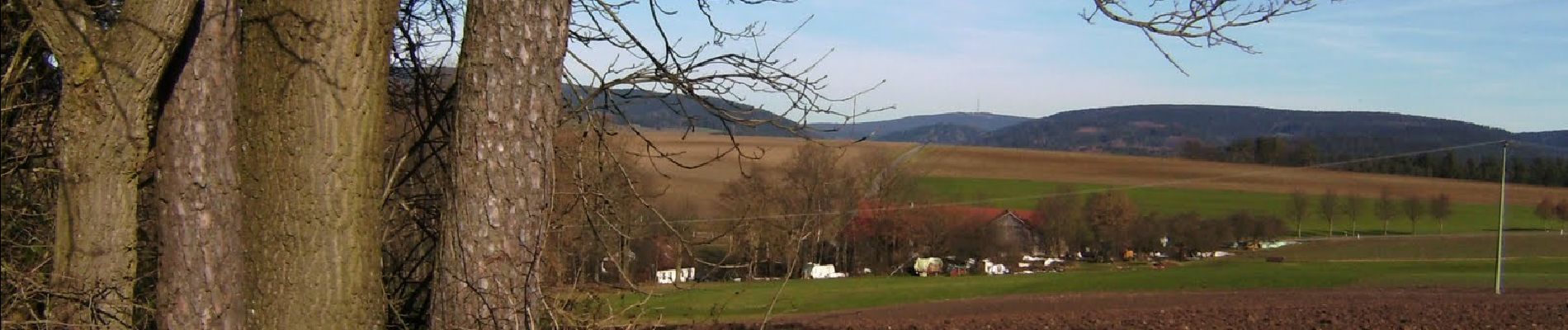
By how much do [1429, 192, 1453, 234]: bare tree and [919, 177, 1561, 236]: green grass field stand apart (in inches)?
8.0

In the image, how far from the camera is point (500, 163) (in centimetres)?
392

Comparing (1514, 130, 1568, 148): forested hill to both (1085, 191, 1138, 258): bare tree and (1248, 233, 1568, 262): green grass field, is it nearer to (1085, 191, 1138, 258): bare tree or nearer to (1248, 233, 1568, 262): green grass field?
(1248, 233, 1568, 262): green grass field

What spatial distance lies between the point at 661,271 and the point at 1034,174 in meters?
61.2

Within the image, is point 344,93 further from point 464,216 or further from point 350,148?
point 464,216

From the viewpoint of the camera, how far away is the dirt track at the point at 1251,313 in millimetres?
13070

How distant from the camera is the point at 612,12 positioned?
5.79m

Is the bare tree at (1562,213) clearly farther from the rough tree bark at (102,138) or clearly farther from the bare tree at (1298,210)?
the rough tree bark at (102,138)

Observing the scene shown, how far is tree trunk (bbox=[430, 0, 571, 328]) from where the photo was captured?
3863mm

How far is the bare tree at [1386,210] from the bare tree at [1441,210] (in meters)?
1.40

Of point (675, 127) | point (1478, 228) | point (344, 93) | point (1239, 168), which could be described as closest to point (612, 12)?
point (675, 127)

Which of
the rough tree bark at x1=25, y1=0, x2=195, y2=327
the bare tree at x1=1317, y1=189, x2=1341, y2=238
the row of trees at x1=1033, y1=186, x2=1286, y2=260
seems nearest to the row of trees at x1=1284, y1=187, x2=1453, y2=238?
the bare tree at x1=1317, y1=189, x2=1341, y2=238

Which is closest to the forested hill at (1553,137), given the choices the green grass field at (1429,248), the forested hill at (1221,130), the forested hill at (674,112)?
the forested hill at (1221,130)

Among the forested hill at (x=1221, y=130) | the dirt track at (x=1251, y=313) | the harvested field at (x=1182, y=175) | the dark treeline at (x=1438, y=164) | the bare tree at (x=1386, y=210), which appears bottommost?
the dirt track at (x=1251, y=313)

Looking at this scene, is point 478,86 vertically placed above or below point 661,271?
above
